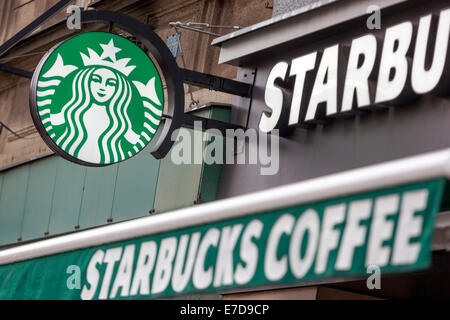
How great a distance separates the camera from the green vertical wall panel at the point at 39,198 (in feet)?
43.4

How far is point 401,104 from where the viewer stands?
866 cm

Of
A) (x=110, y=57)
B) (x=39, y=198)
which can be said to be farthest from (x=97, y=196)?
(x=110, y=57)

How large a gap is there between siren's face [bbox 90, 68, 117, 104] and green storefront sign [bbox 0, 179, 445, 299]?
8.54ft

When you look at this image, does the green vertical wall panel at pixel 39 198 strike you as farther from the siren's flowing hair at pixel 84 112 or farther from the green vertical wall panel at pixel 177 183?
the siren's flowing hair at pixel 84 112

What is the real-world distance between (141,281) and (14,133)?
8738 millimetres

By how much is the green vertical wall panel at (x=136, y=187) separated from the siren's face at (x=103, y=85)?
121cm

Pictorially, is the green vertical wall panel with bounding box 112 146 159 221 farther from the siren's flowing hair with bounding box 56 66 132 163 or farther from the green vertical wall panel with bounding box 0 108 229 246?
the siren's flowing hair with bounding box 56 66 132 163

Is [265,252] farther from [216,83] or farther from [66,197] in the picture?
[66,197]

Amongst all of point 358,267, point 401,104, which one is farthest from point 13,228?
point 358,267

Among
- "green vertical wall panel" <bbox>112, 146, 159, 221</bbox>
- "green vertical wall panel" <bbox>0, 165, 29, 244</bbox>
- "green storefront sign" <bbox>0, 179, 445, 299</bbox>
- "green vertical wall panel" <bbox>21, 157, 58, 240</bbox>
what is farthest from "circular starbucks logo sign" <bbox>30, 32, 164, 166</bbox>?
"green vertical wall panel" <bbox>0, 165, 29, 244</bbox>

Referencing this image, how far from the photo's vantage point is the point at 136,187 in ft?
37.7

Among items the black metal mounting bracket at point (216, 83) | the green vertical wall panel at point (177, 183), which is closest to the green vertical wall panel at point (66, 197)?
the green vertical wall panel at point (177, 183)

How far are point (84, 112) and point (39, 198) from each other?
11.6 ft
